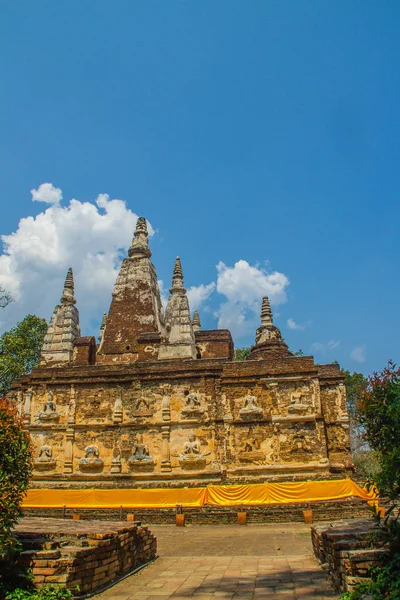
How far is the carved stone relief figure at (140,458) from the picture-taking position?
66.7 feet

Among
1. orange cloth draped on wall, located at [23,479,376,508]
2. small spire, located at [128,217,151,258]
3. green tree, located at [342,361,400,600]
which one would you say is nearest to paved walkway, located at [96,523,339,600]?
green tree, located at [342,361,400,600]

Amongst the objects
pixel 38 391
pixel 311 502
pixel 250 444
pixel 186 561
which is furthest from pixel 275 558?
pixel 38 391

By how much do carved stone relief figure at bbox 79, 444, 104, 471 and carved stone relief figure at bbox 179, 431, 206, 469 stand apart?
3377 millimetres

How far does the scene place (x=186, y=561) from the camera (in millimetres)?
10711

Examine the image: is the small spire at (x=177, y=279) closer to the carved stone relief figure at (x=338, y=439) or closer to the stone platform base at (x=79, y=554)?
the carved stone relief figure at (x=338, y=439)

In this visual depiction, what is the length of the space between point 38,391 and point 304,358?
11.5 metres

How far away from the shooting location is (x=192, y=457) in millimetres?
20016

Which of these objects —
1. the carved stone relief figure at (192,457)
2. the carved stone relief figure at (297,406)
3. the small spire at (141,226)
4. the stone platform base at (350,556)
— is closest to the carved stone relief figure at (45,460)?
the carved stone relief figure at (192,457)

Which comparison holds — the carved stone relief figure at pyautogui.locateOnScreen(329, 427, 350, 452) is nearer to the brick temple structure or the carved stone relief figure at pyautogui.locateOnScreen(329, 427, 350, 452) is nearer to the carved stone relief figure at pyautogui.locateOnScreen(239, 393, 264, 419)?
the brick temple structure

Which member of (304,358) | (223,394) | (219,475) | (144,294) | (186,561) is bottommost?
(186,561)

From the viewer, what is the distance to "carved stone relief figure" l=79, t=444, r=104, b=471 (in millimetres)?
20703

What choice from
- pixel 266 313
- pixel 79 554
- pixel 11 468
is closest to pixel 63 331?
pixel 266 313

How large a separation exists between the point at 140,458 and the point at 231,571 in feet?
37.6

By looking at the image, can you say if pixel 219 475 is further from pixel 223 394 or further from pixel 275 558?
pixel 275 558
